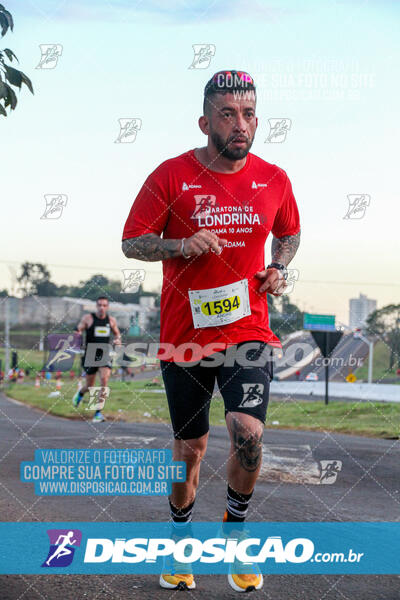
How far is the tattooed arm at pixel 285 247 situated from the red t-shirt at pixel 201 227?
365 mm

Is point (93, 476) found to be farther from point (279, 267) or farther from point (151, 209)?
point (151, 209)

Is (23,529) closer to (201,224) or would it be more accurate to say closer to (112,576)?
(112,576)

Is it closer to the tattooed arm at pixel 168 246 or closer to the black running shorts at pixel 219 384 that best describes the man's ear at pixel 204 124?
the tattooed arm at pixel 168 246

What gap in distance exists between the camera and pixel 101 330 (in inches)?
529

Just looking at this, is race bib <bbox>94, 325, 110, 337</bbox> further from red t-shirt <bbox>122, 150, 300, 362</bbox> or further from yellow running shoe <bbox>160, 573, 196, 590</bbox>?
yellow running shoe <bbox>160, 573, 196, 590</bbox>

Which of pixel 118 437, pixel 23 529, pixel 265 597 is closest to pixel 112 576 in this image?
pixel 265 597

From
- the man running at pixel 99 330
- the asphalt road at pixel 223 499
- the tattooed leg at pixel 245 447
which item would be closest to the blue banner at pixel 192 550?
the asphalt road at pixel 223 499

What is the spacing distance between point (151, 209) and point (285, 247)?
0.92 m

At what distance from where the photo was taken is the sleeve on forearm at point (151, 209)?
3.91 m

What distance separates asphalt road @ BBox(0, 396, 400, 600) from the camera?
368 centimetres

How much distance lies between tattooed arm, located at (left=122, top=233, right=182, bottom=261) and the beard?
581mm

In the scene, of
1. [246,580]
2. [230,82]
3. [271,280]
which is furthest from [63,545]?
[230,82]

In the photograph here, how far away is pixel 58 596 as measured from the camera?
3.57m

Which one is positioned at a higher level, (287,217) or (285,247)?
(287,217)
